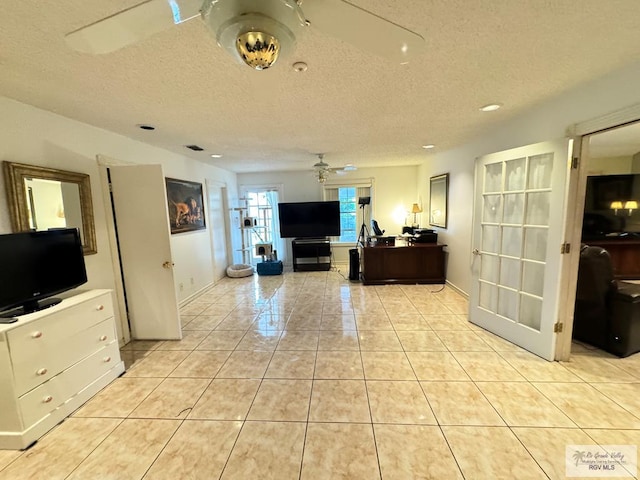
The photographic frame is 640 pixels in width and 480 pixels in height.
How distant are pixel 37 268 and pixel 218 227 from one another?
3623 mm

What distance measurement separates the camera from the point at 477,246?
306 cm

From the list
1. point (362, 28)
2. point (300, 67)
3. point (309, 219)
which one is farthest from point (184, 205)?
point (362, 28)

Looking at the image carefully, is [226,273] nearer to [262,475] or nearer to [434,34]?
[262,475]

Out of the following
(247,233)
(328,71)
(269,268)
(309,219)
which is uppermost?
(328,71)

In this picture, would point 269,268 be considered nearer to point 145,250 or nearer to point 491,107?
point 145,250

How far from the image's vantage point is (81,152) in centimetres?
254

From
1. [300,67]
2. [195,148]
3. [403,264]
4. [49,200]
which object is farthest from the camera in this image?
[403,264]

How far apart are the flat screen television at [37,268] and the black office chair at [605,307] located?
454cm

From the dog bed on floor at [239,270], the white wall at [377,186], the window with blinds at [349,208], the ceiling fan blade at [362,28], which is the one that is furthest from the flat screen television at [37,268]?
the window with blinds at [349,208]

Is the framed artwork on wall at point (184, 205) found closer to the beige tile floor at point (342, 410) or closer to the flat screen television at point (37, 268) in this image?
the flat screen television at point (37, 268)

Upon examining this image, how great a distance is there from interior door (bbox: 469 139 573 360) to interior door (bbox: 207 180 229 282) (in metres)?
4.47

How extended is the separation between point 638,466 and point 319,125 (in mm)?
3336

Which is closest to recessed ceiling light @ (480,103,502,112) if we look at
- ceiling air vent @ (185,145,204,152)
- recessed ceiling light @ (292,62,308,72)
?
recessed ceiling light @ (292,62,308,72)

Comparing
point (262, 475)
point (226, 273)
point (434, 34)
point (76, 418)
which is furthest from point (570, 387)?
point (226, 273)
